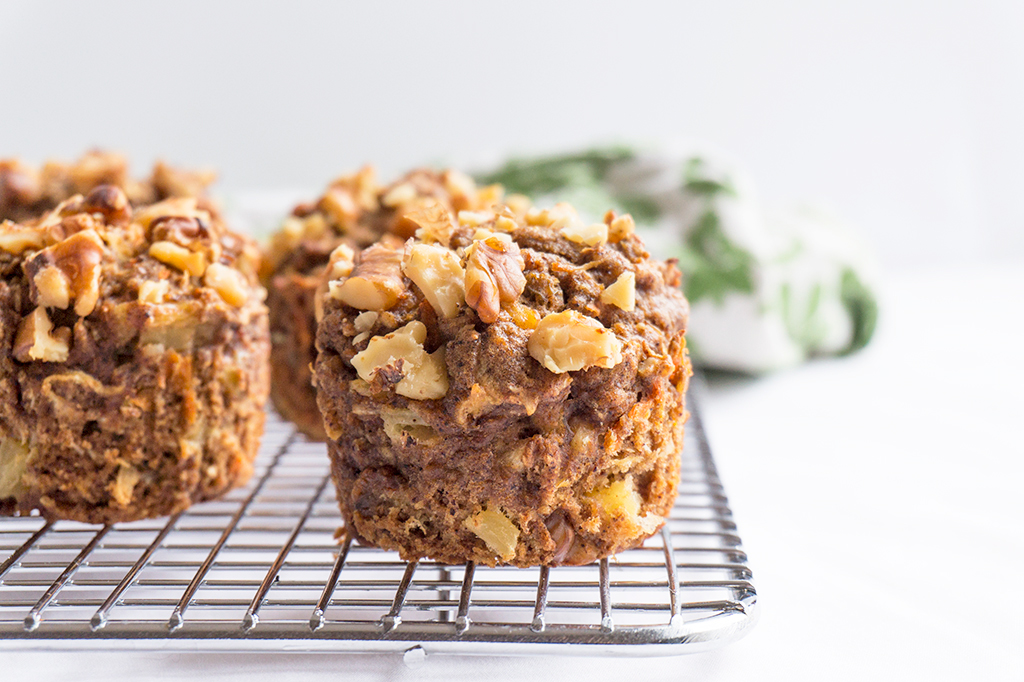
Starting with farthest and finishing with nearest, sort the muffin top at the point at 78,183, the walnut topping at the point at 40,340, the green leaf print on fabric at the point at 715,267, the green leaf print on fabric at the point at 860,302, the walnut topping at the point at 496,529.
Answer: the green leaf print on fabric at the point at 860,302 < the green leaf print on fabric at the point at 715,267 < the muffin top at the point at 78,183 < the walnut topping at the point at 40,340 < the walnut topping at the point at 496,529

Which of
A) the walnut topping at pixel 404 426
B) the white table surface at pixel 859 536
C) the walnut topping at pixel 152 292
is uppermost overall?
the walnut topping at pixel 152 292

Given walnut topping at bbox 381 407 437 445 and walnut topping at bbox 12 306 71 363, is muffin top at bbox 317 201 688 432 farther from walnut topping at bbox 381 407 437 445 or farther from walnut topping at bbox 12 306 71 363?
walnut topping at bbox 12 306 71 363

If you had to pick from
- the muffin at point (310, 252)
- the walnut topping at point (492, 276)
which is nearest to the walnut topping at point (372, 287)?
the walnut topping at point (492, 276)

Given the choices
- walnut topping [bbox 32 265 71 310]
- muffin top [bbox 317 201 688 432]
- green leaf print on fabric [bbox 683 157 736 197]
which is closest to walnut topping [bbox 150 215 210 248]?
walnut topping [bbox 32 265 71 310]

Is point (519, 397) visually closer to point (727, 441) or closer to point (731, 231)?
point (727, 441)

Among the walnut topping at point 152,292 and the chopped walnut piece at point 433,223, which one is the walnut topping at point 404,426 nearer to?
the chopped walnut piece at point 433,223

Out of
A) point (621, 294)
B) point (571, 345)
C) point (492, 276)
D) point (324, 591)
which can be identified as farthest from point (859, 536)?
point (324, 591)

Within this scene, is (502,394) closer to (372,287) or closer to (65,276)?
(372,287)

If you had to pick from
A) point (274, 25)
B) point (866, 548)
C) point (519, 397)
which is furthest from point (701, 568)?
point (274, 25)
